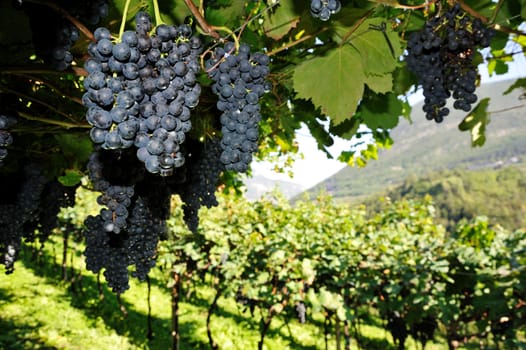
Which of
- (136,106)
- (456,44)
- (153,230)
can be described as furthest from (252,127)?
(153,230)

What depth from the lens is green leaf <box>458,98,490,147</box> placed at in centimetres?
330

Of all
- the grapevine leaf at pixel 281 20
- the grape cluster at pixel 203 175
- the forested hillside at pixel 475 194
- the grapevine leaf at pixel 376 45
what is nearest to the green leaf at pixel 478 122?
the grapevine leaf at pixel 376 45

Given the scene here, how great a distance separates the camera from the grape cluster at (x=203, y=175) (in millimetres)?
2818

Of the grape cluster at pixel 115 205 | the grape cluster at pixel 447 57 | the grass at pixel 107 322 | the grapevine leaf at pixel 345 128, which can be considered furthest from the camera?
the grass at pixel 107 322

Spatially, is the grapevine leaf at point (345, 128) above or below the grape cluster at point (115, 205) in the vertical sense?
above

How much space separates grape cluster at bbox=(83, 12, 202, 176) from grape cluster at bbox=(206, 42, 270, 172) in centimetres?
34

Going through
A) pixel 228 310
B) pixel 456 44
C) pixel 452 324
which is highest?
pixel 456 44

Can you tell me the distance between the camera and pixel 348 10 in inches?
74.9

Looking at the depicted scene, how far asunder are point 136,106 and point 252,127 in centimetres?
56

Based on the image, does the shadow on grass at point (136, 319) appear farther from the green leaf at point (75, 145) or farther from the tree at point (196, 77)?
the green leaf at point (75, 145)

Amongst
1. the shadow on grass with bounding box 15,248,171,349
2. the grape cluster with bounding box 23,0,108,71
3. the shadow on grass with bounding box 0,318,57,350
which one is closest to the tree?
the grape cluster with bounding box 23,0,108,71

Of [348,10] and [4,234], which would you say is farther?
[4,234]

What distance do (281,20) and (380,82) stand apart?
695 millimetres

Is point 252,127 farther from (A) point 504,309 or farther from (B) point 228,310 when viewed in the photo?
(B) point 228,310
